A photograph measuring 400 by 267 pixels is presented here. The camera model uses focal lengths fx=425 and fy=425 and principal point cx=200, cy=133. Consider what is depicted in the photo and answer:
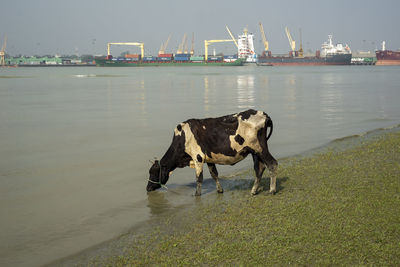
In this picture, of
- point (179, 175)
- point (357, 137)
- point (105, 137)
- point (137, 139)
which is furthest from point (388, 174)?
point (105, 137)

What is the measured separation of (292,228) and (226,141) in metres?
2.09

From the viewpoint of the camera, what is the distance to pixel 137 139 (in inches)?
555

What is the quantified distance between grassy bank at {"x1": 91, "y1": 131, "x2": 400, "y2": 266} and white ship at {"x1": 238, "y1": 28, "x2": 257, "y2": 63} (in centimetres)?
18508

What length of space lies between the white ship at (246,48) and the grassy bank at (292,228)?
18508 cm

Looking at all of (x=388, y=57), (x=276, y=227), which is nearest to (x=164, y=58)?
(x=388, y=57)

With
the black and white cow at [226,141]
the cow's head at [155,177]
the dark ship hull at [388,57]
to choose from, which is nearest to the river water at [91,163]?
the cow's head at [155,177]

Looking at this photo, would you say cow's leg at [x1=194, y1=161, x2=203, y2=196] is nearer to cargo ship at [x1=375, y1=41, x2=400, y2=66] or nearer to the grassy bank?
the grassy bank

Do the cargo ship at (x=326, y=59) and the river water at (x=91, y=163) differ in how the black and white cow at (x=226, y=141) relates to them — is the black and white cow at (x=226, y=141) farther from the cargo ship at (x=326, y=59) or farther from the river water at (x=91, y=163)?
the cargo ship at (x=326, y=59)

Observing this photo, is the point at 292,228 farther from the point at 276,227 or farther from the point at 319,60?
the point at 319,60

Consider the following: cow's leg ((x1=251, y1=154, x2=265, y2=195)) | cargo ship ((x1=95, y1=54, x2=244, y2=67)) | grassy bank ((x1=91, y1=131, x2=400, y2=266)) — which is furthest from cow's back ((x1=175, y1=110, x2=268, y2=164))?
cargo ship ((x1=95, y1=54, x2=244, y2=67))

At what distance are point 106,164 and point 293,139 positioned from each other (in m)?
6.37

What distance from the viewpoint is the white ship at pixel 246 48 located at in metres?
190

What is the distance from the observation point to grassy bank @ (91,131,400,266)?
4.77 meters

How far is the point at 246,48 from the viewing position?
190500 mm
